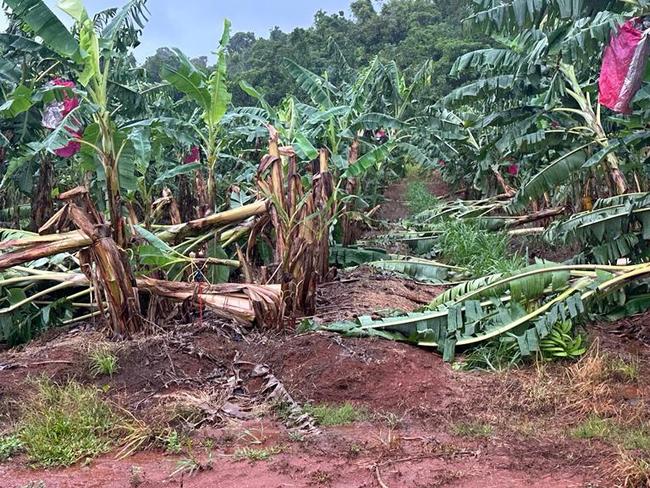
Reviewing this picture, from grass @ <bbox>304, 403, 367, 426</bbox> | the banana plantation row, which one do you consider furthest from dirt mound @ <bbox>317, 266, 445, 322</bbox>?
grass @ <bbox>304, 403, 367, 426</bbox>

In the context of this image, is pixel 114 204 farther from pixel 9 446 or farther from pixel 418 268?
pixel 418 268

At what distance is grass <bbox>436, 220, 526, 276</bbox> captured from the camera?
8500 mm

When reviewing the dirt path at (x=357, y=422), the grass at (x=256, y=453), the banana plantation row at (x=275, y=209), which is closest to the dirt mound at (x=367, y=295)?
the banana plantation row at (x=275, y=209)

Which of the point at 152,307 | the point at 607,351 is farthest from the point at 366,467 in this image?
the point at 152,307

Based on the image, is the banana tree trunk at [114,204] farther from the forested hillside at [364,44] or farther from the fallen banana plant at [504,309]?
the forested hillside at [364,44]

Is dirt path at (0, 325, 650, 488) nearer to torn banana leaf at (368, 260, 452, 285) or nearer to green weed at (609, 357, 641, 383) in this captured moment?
green weed at (609, 357, 641, 383)

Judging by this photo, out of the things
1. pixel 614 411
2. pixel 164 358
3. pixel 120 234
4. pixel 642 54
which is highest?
pixel 642 54

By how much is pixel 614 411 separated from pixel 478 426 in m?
0.91

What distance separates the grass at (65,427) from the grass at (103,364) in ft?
1.82

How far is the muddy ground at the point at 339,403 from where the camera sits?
10.9 ft

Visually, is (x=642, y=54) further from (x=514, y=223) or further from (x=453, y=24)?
(x=453, y=24)

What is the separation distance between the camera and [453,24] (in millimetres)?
30297

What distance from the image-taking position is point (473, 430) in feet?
12.6

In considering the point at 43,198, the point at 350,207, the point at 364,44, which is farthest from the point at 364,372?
the point at 364,44
